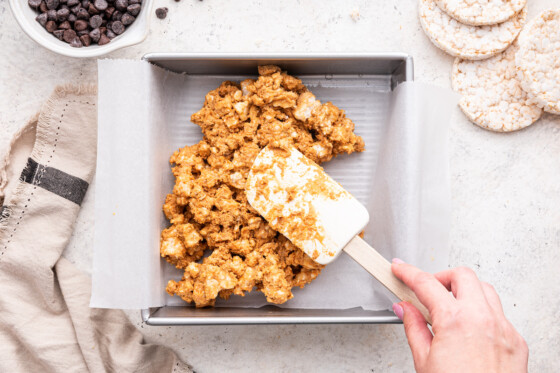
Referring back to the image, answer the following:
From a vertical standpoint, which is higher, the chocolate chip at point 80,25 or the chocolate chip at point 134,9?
the chocolate chip at point 134,9

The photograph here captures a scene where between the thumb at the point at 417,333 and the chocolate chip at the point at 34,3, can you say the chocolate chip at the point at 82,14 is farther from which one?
the thumb at the point at 417,333

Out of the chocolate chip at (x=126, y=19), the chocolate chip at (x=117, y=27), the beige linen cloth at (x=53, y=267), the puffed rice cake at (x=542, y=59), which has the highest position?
the chocolate chip at (x=126, y=19)

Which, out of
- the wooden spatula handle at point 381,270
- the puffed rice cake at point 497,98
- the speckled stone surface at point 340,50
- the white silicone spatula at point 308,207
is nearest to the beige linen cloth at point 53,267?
the speckled stone surface at point 340,50

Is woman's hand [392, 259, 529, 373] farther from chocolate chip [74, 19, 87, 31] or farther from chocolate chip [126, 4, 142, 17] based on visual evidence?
chocolate chip [74, 19, 87, 31]

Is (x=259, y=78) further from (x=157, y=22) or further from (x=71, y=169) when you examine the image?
(x=71, y=169)

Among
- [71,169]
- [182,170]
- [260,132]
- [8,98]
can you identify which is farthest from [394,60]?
[8,98]

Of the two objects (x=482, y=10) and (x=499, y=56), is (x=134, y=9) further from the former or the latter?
(x=499, y=56)

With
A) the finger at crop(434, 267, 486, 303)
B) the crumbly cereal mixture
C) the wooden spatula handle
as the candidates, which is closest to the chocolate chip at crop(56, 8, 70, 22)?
the crumbly cereal mixture

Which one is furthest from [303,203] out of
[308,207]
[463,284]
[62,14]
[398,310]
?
[62,14]
